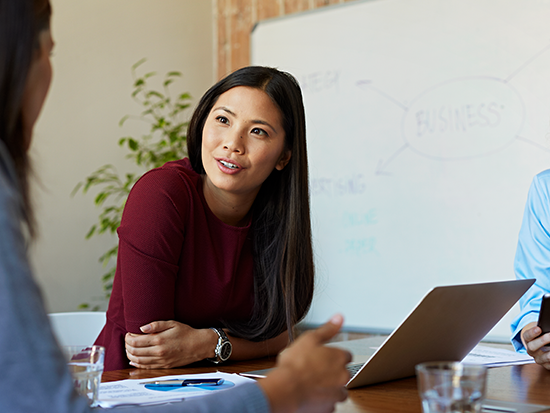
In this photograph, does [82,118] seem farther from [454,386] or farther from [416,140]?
[454,386]

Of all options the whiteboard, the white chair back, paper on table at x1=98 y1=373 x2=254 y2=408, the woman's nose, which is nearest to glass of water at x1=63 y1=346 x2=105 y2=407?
paper on table at x1=98 y1=373 x2=254 y2=408

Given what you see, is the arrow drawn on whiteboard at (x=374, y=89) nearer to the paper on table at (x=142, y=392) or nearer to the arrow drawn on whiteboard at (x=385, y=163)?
the arrow drawn on whiteboard at (x=385, y=163)

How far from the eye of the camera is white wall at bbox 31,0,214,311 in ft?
8.34

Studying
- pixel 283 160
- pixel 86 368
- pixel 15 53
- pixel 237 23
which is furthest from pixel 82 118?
pixel 15 53

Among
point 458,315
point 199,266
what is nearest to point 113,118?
point 199,266

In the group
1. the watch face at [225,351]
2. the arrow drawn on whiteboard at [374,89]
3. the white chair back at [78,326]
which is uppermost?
the arrow drawn on whiteboard at [374,89]

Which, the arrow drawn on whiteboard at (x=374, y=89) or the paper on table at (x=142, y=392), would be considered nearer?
the paper on table at (x=142, y=392)

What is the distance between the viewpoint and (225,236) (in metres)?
1.46

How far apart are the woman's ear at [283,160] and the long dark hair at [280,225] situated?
0.04 feet

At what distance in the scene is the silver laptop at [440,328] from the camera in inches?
33.5

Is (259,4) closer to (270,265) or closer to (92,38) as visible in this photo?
(92,38)

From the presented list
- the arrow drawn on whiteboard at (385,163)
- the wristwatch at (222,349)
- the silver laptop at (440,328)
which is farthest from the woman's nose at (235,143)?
the arrow drawn on whiteboard at (385,163)

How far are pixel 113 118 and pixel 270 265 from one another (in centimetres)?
166

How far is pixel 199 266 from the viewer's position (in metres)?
1.39
